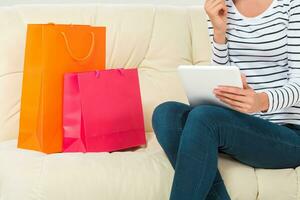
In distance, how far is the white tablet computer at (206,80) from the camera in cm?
107

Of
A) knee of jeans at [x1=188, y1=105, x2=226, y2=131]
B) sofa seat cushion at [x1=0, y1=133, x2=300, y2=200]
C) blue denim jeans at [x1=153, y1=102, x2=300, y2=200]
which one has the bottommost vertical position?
sofa seat cushion at [x1=0, y1=133, x2=300, y2=200]

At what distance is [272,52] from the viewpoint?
124cm

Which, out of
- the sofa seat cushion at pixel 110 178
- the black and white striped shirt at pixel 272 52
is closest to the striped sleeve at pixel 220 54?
the black and white striped shirt at pixel 272 52

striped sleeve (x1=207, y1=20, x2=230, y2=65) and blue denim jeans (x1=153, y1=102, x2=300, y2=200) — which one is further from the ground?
striped sleeve (x1=207, y1=20, x2=230, y2=65)

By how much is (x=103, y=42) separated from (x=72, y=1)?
541 mm

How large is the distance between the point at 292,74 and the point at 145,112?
0.57 meters

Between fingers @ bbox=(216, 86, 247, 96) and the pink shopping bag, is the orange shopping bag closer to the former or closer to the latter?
the pink shopping bag

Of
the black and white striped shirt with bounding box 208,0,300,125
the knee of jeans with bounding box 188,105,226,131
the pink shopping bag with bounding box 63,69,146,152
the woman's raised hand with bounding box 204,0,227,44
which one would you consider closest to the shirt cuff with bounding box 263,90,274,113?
the black and white striped shirt with bounding box 208,0,300,125

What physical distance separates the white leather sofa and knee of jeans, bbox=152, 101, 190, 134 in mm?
88

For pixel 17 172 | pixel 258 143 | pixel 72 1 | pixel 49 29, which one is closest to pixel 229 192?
pixel 258 143

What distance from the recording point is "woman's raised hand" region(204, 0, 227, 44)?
4.22 feet

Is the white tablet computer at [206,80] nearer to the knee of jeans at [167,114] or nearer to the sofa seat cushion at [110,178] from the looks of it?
the knee of jeans at [167,114]

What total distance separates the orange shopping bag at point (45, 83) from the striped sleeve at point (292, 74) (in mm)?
572

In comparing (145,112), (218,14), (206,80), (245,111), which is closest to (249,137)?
(245,111)
